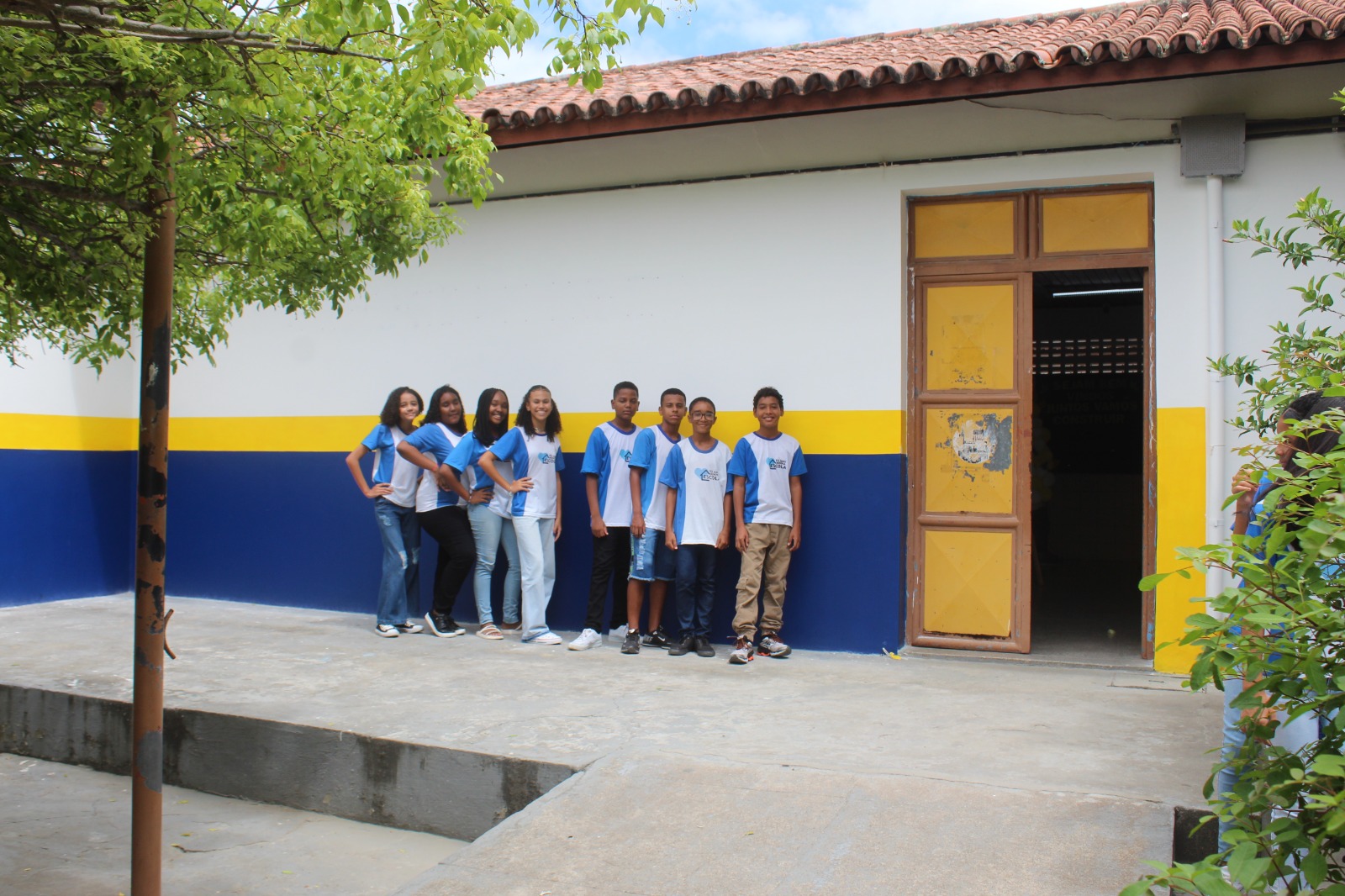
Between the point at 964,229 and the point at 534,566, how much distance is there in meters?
3.56

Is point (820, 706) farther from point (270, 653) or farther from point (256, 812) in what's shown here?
point (270, 653)

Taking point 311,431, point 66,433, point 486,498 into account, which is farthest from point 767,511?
point 66,433

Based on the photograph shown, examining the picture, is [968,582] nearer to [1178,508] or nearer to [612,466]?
[1178,508]

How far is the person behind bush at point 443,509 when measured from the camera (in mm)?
7594

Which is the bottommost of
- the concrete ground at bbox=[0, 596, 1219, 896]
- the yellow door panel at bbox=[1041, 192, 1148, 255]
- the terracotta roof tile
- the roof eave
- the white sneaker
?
the concrete ground at bbox=[0, 596, 1219, 896]

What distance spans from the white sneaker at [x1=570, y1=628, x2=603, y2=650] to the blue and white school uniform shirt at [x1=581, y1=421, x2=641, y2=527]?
725mm

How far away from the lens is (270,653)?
270 inches

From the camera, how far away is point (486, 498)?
748 cm

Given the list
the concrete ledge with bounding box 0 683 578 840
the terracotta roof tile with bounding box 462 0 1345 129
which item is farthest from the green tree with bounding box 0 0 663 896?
the terracotta roof tile with bounding box 462 0 1345 129

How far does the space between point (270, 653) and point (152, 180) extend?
164 inches

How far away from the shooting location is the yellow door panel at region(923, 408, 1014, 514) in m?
6.93

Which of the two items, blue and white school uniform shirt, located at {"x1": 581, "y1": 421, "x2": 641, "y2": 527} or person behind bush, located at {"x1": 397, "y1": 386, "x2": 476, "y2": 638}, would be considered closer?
blue and white school uniform shirt, located at {"x1": 581, "y1": 421, "x2": 641, "y2": 527}

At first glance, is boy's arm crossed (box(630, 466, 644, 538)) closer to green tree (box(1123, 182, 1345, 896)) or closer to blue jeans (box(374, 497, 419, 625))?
blue jeans (box(374, 497, 419, 625))

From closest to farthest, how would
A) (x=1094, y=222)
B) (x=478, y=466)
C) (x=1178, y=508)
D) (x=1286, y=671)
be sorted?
(x=1286, y=671) < (x=1178, y=508) < (x=1094, y=222) < (x=478, y=466)
